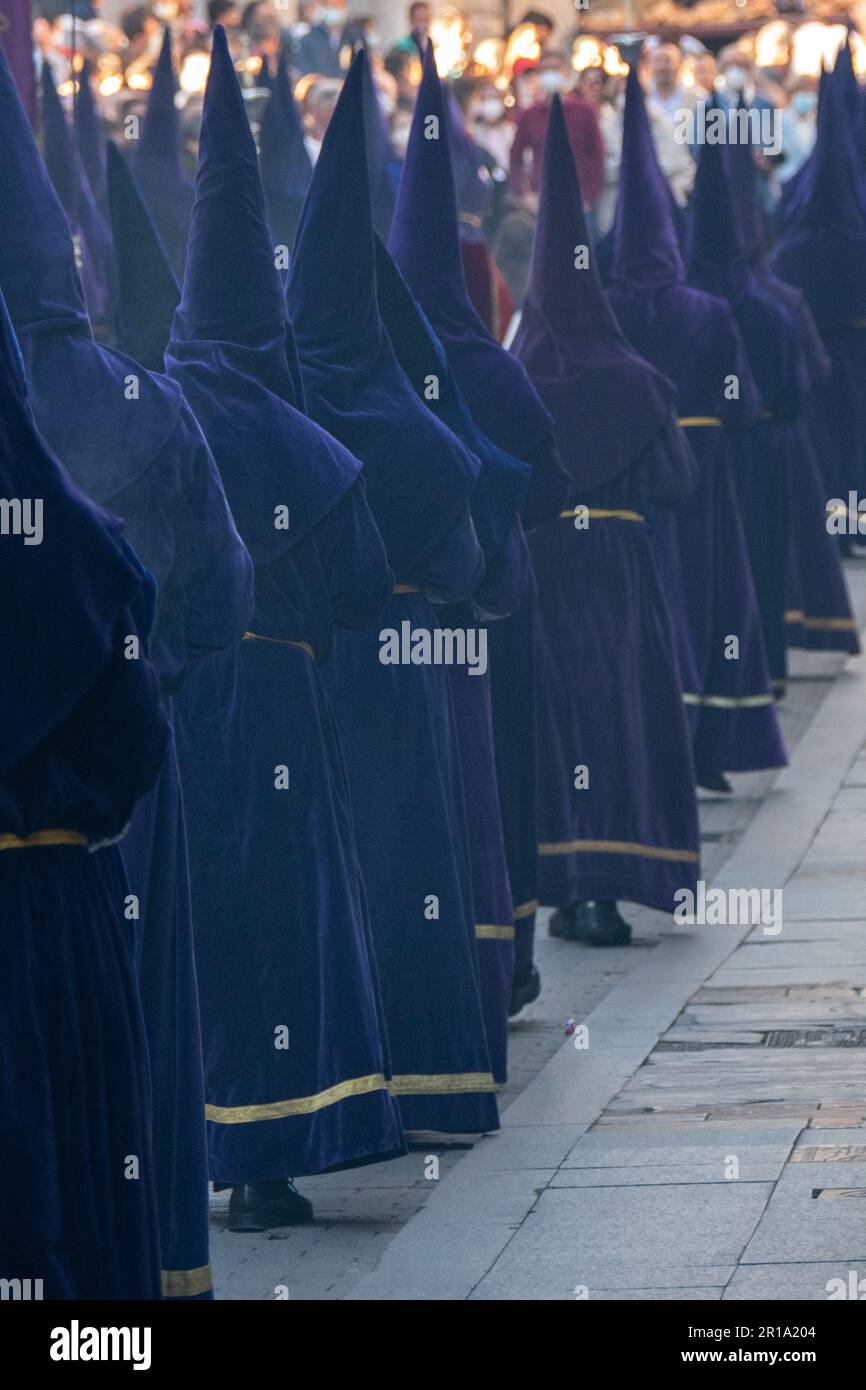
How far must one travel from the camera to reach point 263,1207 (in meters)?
6.44

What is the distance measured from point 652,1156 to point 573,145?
34.0ft

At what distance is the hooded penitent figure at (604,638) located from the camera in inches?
360

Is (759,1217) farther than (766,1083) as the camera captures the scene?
No

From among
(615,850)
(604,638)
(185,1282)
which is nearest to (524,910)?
(615,850)

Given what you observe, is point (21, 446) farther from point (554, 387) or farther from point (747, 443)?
point (747, 443)

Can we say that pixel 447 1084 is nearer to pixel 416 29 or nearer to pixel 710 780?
pixel 710 780

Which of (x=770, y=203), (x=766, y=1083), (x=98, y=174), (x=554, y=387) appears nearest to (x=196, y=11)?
(x=770, y=203)

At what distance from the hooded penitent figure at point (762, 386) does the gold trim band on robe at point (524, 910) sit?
11.3ft

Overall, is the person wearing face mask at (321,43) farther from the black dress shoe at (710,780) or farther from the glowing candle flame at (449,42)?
the black dress shoe at (710,780)

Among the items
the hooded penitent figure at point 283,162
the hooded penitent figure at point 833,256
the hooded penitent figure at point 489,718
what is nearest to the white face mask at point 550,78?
the hooded penitent figure at point 833,256

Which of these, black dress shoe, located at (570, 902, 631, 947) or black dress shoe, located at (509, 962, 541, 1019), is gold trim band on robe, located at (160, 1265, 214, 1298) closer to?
black dress shoe, located at (509, 962, 541, 1019)

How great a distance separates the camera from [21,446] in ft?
13.5

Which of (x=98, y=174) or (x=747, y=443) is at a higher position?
(x=98, y=174)

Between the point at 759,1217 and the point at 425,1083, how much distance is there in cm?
115
